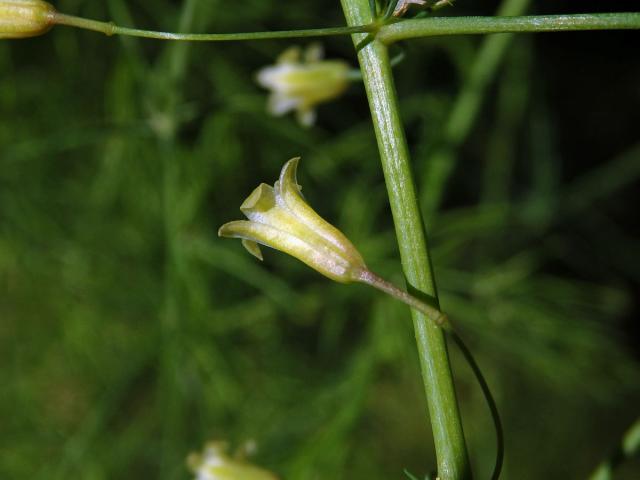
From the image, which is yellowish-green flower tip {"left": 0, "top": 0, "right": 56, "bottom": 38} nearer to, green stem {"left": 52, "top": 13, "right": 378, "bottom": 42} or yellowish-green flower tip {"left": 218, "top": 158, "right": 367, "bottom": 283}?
green stem {"left": 52, "top": 13, "right": 378, "bottom": 42}

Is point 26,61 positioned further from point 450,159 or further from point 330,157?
point 450,159

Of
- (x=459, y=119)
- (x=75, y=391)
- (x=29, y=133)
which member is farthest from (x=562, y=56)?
(x=75, y=391)

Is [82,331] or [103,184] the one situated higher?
[103,184]

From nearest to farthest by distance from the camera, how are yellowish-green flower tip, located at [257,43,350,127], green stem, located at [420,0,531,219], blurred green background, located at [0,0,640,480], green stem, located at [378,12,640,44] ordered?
green stem, located at [378,12,640,44]
yellowish-green flower tip, located at [257,43,350,127]
green stem, located at [420,0,531,219]
blurred green background, located at [0,0,640,480]

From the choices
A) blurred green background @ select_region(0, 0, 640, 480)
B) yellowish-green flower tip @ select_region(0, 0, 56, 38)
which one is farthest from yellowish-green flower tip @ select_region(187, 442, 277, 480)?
yellowish-green flower tip @ select_region(0, 0, 56, 38)

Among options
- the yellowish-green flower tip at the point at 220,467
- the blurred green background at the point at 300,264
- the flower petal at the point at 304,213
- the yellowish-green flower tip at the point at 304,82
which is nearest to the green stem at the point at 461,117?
the blurred green background at the point at 300,264

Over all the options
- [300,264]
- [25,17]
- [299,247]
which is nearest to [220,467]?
[299,247]
